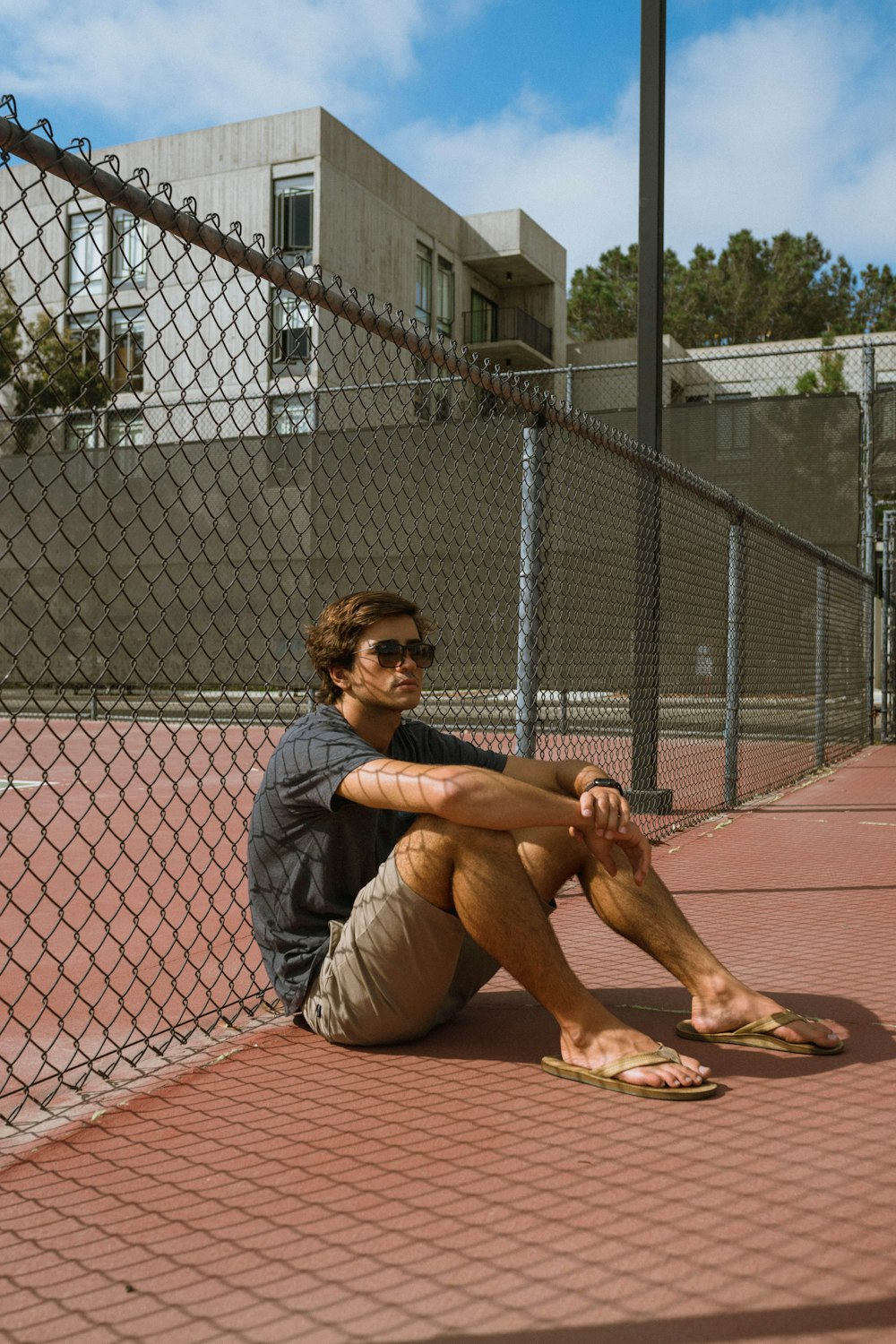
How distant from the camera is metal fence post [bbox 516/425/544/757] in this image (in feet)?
17.4

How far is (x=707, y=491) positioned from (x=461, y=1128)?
5550mm

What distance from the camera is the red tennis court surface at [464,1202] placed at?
78.3 inches

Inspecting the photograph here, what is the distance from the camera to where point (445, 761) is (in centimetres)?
359

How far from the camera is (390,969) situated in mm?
3031

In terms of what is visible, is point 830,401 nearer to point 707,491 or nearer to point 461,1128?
point 707,491

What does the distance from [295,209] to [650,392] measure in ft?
71.0

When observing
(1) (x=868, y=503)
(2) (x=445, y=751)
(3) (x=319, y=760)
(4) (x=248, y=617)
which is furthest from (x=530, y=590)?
(4) (x=248, y=617)

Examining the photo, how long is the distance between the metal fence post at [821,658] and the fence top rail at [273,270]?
597 centimetres

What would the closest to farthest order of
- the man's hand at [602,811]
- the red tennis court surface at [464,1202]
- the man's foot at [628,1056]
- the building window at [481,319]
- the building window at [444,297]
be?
the red tennis court surface at [464,1202] < the man's foot at [628,1056] < the man's hand at [602,811] < the building window at [444,297] < the building window at [481,319]

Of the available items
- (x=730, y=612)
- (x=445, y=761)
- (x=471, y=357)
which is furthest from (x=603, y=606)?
(x=445, y=761)

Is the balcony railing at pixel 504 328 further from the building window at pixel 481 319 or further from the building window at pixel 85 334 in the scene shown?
the building window at pixel 85 334

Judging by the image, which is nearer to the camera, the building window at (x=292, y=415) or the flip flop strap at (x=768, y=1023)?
the flip flop strap at (x=768, y=1023)

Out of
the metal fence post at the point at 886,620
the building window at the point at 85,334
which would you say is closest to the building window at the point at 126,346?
the building window at the point at 85,334

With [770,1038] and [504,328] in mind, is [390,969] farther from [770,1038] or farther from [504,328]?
[504,328]
